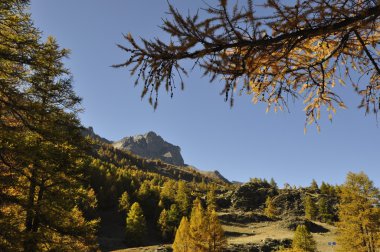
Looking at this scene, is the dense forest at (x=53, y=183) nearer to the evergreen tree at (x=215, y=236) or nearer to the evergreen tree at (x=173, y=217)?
the evergreen tree at (x=215, y=236)

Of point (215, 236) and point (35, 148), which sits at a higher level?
point (35, 148)

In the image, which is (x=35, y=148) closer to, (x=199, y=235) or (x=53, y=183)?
(x=53, y=183)

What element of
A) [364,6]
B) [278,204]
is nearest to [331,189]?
[278,204]

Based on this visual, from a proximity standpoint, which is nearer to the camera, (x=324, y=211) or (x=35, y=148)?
(x=35, y=148)

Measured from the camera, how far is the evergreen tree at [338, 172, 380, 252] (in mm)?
24094

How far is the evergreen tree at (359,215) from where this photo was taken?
24094mm

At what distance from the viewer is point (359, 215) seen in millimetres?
24344

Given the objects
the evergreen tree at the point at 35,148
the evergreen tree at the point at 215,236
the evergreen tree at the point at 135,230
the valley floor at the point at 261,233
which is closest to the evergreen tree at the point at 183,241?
the evergreen tree at the point at 215,236

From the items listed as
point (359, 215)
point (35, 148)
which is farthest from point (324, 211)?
point (35, 148)

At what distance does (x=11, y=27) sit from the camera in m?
9.59

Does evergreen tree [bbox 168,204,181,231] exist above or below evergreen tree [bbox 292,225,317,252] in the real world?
above

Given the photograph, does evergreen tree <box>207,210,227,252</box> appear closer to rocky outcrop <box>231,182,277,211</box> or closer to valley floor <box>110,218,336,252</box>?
valley floor <box>110,218,336,252</box>

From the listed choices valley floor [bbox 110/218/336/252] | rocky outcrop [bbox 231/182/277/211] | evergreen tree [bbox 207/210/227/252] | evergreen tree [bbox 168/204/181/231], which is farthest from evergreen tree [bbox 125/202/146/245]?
rocky outcrop [bbox 231/182/277/211]

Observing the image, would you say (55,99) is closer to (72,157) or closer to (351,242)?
(72,157)
